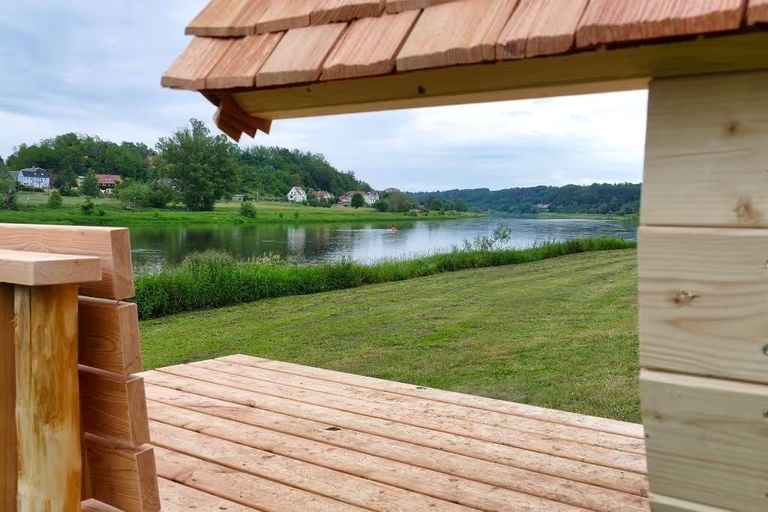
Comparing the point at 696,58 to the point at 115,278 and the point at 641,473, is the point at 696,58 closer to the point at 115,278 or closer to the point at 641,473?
the point at 115,278

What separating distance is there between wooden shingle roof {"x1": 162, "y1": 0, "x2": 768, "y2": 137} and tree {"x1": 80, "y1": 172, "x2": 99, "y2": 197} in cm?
1642

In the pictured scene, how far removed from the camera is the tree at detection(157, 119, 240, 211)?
27672 mm

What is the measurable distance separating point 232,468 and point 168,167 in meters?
27.8

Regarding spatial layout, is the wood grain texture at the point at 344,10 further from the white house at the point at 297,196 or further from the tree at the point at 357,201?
the tree at the point at 357,201

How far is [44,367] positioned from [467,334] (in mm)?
6841

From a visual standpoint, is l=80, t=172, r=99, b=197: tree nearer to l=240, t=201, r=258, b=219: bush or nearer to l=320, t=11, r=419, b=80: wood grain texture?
l=240, t=201, r=258, b=219: bush

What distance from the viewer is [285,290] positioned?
12.4m

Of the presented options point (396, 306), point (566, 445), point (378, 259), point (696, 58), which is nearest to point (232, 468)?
point (566, 445)

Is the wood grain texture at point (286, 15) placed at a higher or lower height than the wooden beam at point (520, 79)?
higher

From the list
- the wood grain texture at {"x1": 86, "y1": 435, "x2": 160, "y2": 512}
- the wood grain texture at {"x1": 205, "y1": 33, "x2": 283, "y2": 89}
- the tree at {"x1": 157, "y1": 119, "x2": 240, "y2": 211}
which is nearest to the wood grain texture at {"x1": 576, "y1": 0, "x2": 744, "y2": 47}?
the wood grain texture at {"x1": 205, "y1": 33, "x2": 283, "y2": 89}

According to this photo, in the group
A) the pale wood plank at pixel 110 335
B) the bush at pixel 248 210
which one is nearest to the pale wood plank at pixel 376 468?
the pale wood plank at pixel 110 335

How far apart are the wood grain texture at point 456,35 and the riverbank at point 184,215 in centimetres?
719

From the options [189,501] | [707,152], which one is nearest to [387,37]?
[707,152]

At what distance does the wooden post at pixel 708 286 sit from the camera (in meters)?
1.09
